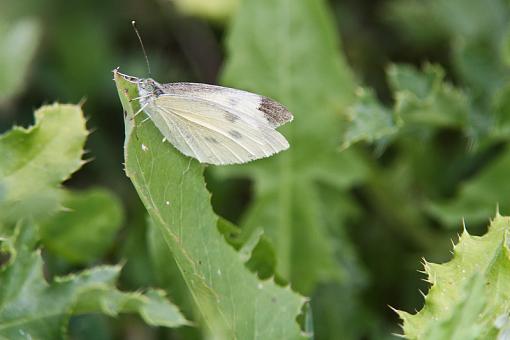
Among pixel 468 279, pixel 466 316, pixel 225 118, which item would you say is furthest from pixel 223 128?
pixel 466 316

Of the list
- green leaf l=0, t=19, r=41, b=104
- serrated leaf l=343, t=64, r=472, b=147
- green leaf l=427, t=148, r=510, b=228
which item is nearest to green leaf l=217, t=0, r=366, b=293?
serrated leaf l=343, t=64, r=472, b=147

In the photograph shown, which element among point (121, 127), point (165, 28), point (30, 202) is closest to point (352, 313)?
point (30, 202)

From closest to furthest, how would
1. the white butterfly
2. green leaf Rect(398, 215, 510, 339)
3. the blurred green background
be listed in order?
green leaf Rect(398, 215, 510, 339) < the white butterfly < the blurred green background

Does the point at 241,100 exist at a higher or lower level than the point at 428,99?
lower

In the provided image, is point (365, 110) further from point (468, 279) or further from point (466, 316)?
point (466, 316)

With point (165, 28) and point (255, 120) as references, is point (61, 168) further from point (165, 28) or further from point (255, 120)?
point (165, 28)

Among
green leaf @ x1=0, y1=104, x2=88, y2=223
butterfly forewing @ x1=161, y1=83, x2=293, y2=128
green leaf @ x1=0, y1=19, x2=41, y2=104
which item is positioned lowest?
green leaf @ x1=0, y1=104, x2=88, y2=223

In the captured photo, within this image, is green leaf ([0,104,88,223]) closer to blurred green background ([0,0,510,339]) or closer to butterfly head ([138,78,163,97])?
butterfly head ([138,78,163,97])
